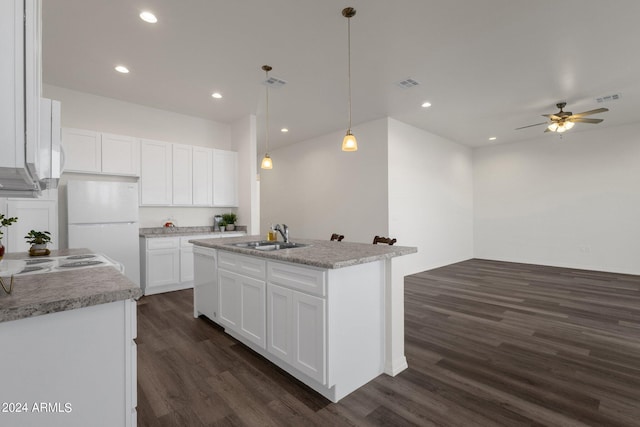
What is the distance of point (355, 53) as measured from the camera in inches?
128

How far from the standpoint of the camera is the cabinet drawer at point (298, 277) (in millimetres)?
1878

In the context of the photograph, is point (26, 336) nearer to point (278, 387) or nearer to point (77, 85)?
point (278, 387)

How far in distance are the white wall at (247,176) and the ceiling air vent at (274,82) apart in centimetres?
129

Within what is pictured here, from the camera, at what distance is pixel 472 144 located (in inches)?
293

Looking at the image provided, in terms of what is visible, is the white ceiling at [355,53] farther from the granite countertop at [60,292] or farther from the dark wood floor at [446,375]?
the dark wood floor at [446,375]

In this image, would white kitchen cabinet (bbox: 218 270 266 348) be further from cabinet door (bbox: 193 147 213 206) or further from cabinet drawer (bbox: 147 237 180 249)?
cabinet door (bbox: 193 147 213 206)

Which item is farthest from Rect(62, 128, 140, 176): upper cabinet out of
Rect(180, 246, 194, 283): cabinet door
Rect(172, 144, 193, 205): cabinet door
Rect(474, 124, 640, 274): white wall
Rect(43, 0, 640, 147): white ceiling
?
Rect(474, 124, 640, 274): white wall

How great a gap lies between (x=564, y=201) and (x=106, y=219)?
8621 mm

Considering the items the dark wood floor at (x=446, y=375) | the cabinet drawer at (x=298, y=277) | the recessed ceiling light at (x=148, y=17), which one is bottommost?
the dark wood floor at (x=446, y=375)

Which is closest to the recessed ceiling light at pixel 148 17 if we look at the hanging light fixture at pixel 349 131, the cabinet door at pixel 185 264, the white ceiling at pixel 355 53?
the white ceiling at pixel 355 53

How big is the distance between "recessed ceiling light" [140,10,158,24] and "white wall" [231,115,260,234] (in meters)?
2.53

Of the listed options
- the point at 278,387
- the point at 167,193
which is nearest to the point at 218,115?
the point at 167,193


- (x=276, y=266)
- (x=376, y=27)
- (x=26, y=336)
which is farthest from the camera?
(x=376, y=27)

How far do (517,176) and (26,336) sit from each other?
27.8 feet
